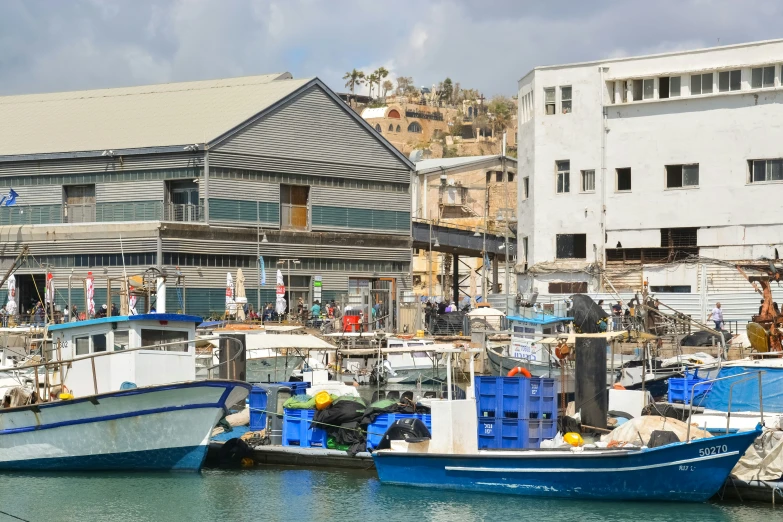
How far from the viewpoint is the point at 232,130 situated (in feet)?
177

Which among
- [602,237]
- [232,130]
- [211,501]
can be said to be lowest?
[211,501]

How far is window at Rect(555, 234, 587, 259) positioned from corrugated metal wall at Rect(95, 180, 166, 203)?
715 inches

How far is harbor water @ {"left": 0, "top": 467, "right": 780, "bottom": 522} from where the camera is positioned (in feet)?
71.6

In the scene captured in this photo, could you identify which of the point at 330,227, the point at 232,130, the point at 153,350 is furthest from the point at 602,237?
the point at 153,350

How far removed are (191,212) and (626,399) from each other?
30.6 meters

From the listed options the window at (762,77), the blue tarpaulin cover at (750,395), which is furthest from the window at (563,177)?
the blue tarpaulin cover at (750,395)

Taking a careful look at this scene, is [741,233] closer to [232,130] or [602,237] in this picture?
[602,237]

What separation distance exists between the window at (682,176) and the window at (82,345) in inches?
1295

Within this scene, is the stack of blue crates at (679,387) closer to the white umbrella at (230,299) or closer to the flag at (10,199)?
the white umbrella at (230,299)

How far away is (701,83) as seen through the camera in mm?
53219

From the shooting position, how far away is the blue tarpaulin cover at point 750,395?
2756 centimetres

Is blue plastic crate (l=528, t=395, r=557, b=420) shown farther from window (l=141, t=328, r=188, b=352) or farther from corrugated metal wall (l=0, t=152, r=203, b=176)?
corrugated metal wall (l=0, t=152, r=203, b=176)

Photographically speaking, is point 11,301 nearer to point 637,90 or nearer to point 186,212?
point 186,212

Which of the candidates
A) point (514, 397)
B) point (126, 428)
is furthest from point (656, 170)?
point (126, 428)
